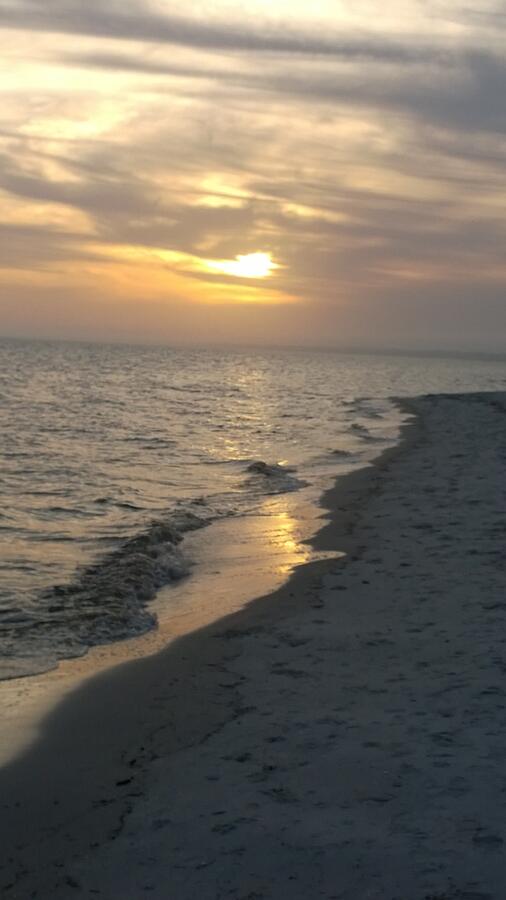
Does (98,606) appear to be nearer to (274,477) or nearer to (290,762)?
(290,762)

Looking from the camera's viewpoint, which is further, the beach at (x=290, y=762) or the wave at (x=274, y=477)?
the wave at (x=274, y=477)

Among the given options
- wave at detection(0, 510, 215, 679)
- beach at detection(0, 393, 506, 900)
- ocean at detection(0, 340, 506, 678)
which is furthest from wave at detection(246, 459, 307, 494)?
beach at detection(0, 393, 506, 900)

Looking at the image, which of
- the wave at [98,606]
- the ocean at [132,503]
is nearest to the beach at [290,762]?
the wave at [98,606]

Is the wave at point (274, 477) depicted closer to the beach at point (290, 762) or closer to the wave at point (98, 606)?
the wave at point (98, 606)

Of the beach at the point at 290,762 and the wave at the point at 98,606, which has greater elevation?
the beach at the point at 290,762

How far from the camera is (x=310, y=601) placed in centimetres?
1037

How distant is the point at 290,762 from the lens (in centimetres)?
599

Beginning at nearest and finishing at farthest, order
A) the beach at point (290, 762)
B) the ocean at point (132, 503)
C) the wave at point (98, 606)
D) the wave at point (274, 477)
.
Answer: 1. the beach at point (290, 762)
2. the wave at point (98, 606)
3. the ocean at point (132, 503)
4. the wave at point (274, 477)

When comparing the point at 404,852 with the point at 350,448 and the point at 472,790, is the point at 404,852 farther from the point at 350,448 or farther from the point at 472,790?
the point at 350,448

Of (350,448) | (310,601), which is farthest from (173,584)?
(350,448)

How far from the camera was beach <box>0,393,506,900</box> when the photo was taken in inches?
186

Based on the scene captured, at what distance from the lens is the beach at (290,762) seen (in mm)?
4723

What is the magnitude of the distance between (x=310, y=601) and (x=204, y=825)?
17.2 feet

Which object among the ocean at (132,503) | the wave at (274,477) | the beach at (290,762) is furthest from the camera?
the wave at (274,477)
